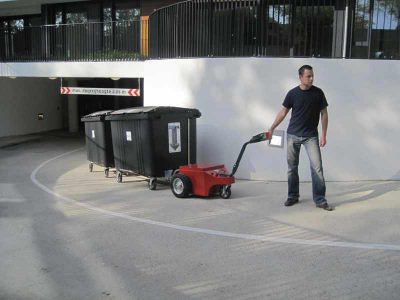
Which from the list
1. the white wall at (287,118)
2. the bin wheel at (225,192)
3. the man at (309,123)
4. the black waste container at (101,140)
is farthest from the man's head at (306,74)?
the black waste container at (101,140)


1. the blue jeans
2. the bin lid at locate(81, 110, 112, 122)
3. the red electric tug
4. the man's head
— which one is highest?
the man's head

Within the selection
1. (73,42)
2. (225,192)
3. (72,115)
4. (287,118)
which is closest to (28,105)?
(72,115)

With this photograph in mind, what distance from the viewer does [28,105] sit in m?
20.8

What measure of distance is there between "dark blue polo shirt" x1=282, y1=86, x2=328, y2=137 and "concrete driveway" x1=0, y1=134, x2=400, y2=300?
117 cm

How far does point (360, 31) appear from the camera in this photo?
30.4ft

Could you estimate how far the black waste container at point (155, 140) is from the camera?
8.87 meters

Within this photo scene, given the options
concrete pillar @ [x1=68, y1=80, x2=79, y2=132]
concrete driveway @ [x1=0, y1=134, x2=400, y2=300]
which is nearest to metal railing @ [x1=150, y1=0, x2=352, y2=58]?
concrete driveway @ [x1=0, y1=134, x2=400, y2=300]

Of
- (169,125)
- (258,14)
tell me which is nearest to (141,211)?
(169,125)

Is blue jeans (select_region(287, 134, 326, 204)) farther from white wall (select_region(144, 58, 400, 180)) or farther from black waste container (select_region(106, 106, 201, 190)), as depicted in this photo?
black waste container (select_region(106, 106, 201, 190))

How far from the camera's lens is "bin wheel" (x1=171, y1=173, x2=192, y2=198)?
8.05 meters

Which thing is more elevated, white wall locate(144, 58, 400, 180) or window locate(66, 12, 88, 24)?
window locate(66, 12, 88, 24)

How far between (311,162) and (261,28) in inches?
144

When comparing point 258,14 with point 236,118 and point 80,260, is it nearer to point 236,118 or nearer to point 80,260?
point 236,118

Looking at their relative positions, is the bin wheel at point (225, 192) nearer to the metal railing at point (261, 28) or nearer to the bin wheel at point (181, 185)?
the bin wheel at point (181, 185)
